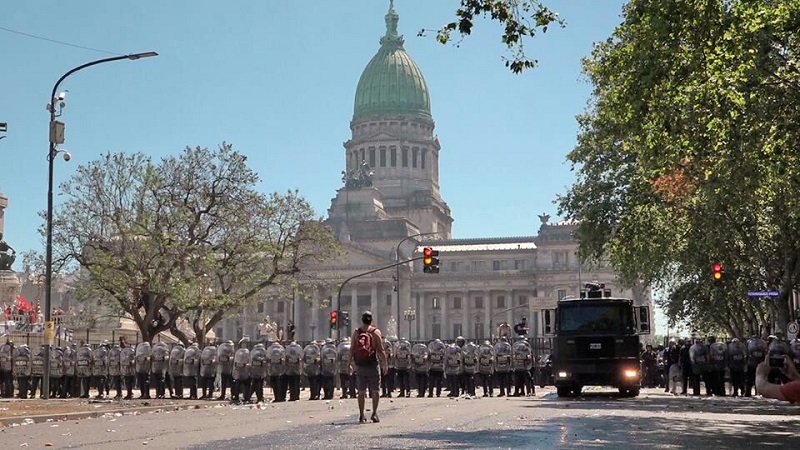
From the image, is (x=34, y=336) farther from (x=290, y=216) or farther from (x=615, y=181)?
(x=615, y=181)

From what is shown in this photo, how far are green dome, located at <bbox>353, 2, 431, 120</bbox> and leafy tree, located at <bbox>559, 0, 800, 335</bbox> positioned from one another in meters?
110

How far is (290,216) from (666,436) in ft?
112

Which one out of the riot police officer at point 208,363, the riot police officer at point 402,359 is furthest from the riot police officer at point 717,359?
the riot police officer at point 208,363

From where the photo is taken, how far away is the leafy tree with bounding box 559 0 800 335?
2162 cm

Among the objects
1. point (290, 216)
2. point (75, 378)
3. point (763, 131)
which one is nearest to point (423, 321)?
point (290, 216)

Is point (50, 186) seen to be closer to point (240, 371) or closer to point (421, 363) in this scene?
point (240, 371)

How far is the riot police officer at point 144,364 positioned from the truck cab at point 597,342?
11.2 metres

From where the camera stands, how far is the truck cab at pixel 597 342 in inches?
1164

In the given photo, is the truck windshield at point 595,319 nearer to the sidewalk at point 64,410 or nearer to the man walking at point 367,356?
the sidewalk at point 64,410

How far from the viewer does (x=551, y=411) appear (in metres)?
22.5

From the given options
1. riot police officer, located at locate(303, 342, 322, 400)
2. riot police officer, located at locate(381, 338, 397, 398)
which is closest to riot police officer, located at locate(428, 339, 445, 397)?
riot police officer, located at locate(381, 338, 397, 398)

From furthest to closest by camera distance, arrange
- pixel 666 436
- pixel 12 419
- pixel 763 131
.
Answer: pixel 763 131 → pixel 12 419 → pixel 666 436

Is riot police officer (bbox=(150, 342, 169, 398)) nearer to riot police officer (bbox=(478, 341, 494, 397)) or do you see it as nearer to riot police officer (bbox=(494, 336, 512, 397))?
riot police officer (bbox=(478, 341, 494, 397))

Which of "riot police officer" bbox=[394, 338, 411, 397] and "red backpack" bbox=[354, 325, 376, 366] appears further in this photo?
"riot police officer" bbox=[394, 338, 411, 397]
